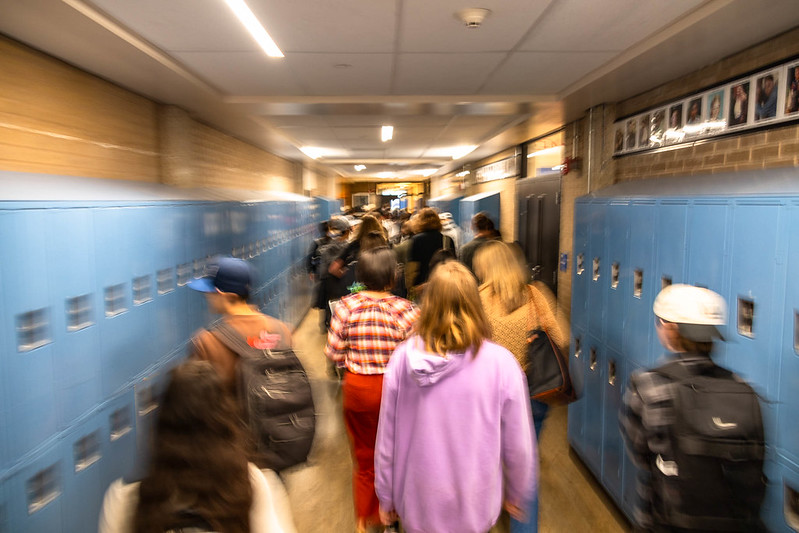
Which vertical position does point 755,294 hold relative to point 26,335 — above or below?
above

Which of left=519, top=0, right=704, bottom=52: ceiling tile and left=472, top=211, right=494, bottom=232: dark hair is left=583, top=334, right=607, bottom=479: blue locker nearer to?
left=472, top=211, right=494, bottom=232: dark hair

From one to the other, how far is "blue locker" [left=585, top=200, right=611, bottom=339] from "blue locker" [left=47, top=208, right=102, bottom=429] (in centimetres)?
288

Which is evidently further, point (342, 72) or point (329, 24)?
point (342, 72)

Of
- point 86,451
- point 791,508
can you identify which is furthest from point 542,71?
point 86,451

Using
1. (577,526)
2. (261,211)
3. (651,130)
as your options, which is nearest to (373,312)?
(577,526)

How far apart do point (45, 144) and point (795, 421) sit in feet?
12.7

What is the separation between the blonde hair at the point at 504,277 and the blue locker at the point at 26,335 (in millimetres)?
1909

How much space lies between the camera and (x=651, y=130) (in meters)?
4.23

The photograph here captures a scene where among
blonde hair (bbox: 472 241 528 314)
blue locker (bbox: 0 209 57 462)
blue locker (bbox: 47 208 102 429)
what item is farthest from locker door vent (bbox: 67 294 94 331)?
blonde hair (bbox: 472 241 528 314)

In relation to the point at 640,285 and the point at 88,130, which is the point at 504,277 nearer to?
the point at 640,285

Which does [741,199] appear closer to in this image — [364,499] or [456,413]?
[456,413]

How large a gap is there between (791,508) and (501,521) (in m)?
1.72

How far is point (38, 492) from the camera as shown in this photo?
1959mm

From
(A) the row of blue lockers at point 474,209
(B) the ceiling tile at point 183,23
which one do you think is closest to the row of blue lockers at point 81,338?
(B) the ceiling tile at point 183,23
